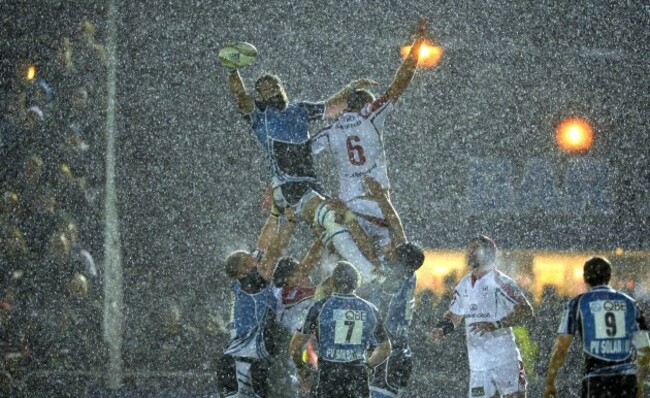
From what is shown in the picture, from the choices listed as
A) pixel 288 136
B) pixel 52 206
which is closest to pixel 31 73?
pixel 52 206

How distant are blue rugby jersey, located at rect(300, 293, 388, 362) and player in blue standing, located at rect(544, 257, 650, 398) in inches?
66.6

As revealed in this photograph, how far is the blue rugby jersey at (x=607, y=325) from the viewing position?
28.5 ft

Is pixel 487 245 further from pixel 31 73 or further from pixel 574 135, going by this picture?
pixel 574 135

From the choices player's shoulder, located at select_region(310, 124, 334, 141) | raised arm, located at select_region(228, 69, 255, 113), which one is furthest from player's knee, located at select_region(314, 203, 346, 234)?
raised arm, located at select_region(228, 69, 255, 113)

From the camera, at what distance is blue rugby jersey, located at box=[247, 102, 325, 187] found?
10.9m

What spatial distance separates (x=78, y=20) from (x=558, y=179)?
10994 millimetres

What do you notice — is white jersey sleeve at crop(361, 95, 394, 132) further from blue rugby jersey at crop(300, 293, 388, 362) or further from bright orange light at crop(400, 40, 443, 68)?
bright orange light at crop(400, 40, 443, 68)

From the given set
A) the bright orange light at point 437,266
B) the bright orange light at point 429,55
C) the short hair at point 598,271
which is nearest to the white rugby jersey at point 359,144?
the short hair at point 598,271

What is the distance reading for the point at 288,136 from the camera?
35.8 feet

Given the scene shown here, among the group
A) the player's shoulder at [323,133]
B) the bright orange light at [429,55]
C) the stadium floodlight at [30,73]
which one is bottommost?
the player's shoulder at [323,133]

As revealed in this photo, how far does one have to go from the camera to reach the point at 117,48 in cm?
2162

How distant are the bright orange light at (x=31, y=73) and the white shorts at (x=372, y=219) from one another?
8396 mm

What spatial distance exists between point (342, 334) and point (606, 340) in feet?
7.58

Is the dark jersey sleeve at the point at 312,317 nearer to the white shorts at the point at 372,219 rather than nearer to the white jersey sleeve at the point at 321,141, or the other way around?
the white shorts at the point at 372,219
